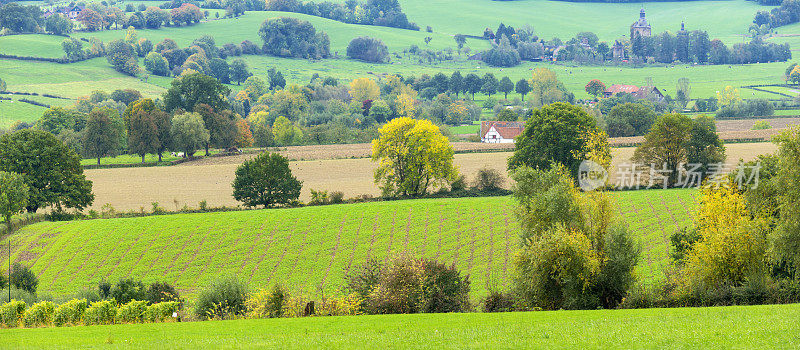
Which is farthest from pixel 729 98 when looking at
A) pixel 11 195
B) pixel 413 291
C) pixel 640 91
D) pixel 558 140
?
pixel 11 195

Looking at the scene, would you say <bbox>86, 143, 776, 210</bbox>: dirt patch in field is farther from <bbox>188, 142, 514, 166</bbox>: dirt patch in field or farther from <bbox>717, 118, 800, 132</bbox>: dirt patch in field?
<bbox>717, 118, 800, 132</bbox>: dirt patch in field

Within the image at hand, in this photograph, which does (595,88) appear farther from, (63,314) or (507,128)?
(63,314)

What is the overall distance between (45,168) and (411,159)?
129 feet

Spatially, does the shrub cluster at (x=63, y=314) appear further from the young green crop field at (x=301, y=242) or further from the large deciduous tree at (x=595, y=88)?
the large deciduous tree at (x=595, y=88)

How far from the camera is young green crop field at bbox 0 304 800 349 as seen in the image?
23.0 meters

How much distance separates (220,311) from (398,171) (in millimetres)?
41599

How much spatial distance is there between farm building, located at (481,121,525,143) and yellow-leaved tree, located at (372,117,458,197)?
45.5m

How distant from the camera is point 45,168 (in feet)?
241

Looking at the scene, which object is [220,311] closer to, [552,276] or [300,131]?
[552,276]

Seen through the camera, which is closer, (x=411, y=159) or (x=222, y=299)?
(x=222, y=299)

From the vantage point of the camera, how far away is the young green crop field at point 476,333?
23.0 meters

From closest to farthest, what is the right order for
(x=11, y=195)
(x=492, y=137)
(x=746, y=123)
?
(x=11, y=195), (x=492, y=137), (x=746, y=123)

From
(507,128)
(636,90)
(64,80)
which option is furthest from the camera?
(636,90)

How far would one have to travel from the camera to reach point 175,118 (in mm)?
104188
